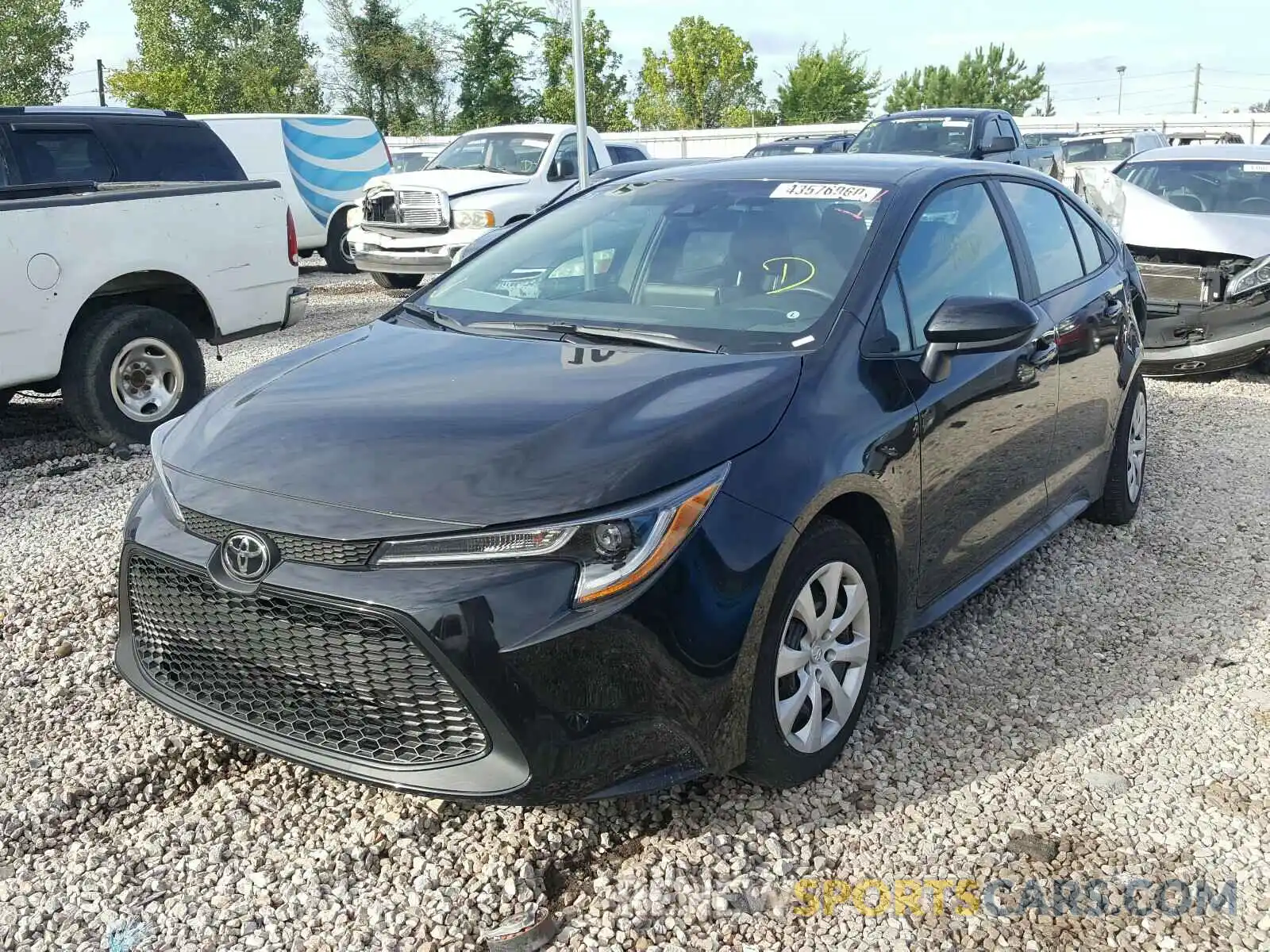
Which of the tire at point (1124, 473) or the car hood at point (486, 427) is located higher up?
the car hood at point (486, 427)

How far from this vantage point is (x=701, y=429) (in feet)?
8.86

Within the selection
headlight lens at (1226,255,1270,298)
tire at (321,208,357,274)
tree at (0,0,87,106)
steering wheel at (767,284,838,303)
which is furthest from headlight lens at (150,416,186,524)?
tree at (0,0,87,106)

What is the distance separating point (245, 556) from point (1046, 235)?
3453 millimetres

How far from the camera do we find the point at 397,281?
14.9 meters

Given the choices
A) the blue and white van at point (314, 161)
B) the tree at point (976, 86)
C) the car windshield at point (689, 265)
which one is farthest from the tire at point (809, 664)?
the tree at point (976, 86)

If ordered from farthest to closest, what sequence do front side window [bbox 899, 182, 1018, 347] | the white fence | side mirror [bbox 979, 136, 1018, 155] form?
the white fence < side mirror [bbox 979, 136, 1018, 155] < front side window [bbox 899, 182, 1018, 347]

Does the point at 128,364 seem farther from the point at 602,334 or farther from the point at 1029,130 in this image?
the point at 1029,130

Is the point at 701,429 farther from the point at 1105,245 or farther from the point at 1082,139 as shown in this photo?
the point at 1082,139

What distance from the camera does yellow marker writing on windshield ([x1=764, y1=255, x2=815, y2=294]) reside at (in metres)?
3.47

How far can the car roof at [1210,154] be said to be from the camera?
31.4 feet

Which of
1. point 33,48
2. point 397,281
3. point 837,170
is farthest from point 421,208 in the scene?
point 33,48

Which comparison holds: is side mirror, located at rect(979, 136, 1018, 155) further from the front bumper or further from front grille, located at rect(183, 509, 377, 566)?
front grille, located at rect(183, 509, 377, 566)

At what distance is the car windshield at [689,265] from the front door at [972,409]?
0.83ft

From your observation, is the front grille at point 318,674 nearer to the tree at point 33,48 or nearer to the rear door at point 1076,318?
the rear door at point 1076,318
